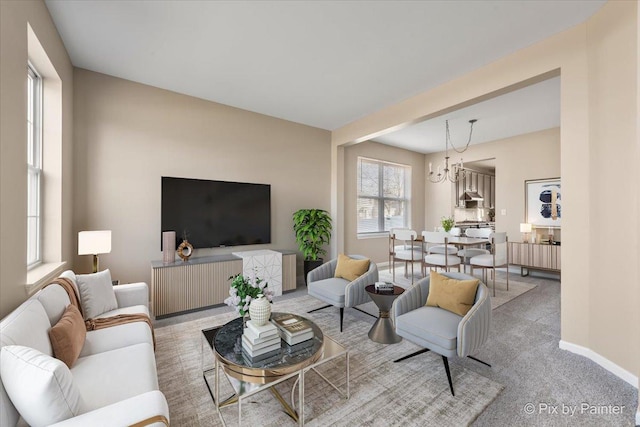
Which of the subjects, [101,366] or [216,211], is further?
[216,211]

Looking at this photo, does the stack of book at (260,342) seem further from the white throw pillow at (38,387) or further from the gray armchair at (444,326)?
the gray armchair at (444,326)

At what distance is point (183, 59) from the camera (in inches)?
120

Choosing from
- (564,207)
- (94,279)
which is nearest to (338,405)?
(94,279)

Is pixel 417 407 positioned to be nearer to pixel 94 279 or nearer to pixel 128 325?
pixel 128 325

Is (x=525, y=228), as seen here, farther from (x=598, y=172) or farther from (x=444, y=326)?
(x=444, y=326)

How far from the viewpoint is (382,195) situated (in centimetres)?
665

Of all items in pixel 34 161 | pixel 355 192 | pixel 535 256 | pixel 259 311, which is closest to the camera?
pixel 259 311

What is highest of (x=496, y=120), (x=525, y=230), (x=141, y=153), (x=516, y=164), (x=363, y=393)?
(x=496, y=120)

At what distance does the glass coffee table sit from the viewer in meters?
1.58

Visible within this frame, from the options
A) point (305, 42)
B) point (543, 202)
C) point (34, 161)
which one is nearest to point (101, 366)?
point (34, 161)

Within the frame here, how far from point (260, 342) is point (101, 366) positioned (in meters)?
0.93

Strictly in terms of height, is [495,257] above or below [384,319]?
above

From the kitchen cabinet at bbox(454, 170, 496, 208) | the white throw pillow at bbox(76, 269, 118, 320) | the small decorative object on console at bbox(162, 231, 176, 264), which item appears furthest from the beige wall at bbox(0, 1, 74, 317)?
the kitchen cabinet at bbox(454, 170, 496, 208)

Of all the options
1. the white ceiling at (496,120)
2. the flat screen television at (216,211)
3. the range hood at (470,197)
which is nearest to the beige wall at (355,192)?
the white ceiling at (496,120)
